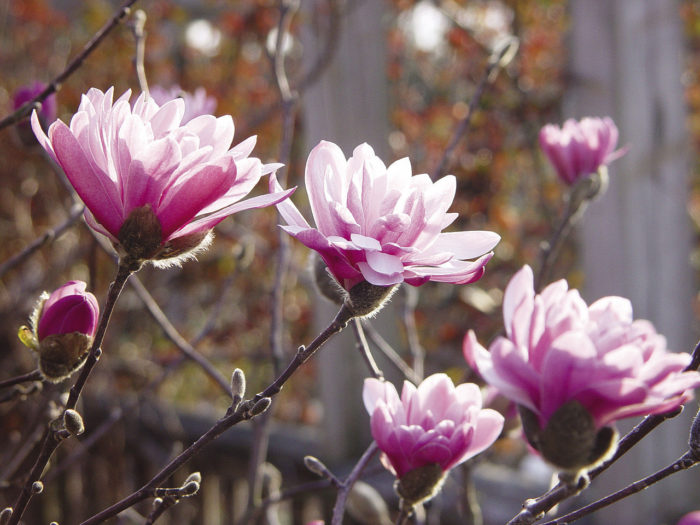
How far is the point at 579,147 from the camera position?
91 centimetres

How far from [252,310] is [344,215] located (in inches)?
100

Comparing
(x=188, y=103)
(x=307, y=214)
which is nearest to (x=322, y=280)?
(x=188, y=103)

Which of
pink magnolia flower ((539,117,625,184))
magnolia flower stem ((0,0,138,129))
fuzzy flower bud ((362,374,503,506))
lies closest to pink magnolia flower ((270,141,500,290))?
fuzzy flower bud ((362,374,503,506))

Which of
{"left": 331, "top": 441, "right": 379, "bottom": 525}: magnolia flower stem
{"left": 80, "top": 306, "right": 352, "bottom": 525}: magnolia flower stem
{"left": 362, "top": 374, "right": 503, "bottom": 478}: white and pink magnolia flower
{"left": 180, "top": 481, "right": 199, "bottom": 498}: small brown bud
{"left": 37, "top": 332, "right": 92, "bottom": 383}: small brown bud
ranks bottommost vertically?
{"left": 331, "top": 441, "right": 379, "bottom": 525}: magnolia flower stem

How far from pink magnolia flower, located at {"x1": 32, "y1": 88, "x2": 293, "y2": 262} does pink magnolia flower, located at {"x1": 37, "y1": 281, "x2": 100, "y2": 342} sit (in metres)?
0.07

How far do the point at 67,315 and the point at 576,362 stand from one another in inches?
13.7

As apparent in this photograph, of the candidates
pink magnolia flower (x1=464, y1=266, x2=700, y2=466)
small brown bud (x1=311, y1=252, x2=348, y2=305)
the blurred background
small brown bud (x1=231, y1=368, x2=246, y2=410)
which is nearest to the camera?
pink magnolia flower (x1=464, y1=266, x2=700, y2=466)

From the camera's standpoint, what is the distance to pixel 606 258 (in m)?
1.62

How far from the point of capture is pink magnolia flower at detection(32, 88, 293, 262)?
433mm

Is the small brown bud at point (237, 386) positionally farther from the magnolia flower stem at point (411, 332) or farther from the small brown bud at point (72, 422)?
the magnolia flower stem at point (411, 332)

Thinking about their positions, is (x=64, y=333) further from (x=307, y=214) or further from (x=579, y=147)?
(x=307, y=214)

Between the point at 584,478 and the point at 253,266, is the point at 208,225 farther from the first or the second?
the point at 253,266

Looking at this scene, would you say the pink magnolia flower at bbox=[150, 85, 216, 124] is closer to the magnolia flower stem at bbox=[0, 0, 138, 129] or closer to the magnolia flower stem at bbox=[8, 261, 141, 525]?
the magnolia flower stem at bbox=[0, 0, 138, 129]

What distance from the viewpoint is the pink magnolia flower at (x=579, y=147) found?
905 mm
